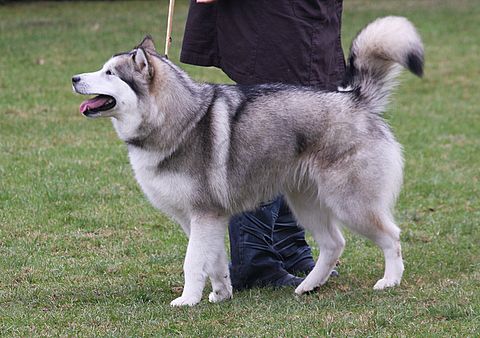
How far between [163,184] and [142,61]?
67 cm

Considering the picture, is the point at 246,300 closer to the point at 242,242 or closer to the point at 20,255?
the point at 242,242

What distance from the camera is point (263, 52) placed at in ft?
18.1

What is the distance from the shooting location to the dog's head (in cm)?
494

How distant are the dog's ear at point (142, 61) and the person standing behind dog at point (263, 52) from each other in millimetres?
624

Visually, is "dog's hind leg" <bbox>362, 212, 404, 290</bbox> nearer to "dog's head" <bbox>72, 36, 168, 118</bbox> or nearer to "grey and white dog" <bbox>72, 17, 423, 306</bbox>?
"grey and white dog" <bbox>72, 17, 423, 306</bbox>

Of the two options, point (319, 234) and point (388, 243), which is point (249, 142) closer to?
point (319, 234)

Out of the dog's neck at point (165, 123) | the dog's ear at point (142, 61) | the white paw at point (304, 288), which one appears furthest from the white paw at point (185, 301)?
the dog's ear at point (142, 61)

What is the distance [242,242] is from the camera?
19.1ft

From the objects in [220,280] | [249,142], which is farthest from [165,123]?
[220,280]

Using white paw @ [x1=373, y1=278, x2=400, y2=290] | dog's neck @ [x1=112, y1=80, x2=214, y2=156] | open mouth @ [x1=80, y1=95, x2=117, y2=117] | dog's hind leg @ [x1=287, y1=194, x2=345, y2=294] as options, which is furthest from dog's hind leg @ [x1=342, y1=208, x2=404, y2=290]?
open mouth @ [x1=80, y1=95, x2=117, y2=117]

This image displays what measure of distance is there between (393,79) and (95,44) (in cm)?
1133

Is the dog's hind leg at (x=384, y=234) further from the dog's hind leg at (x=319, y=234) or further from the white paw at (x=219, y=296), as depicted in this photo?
the white paw at (x=219, y=296)

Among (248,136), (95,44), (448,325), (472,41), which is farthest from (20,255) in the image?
(472,41)

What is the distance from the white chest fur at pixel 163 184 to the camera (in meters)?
5.09
